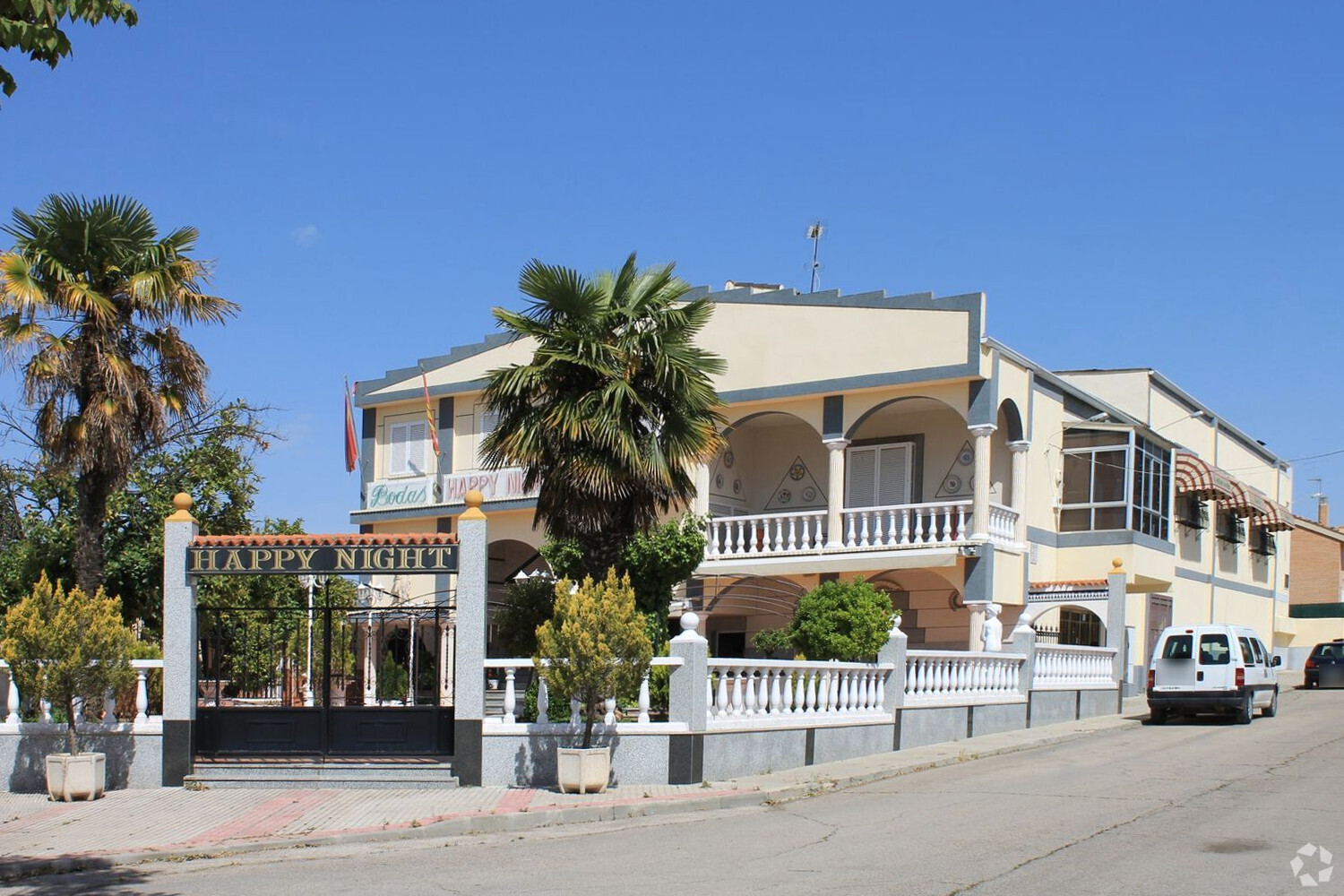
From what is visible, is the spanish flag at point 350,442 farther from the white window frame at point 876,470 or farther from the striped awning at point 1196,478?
the striped awning at point 1196,478

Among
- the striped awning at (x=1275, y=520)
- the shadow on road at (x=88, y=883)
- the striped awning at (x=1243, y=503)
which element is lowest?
the shadow on road at (x=88, y=883)

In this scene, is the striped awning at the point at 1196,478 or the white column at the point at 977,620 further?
the striped awning at the point at 1196,478

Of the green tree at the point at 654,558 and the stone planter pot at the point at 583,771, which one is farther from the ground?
the green tree at the point at 654,558

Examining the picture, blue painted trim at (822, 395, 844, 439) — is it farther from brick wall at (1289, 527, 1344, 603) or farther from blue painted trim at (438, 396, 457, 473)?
brick wall at (1289, 527, 1344, 603)

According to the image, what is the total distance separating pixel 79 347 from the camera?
19.2 m

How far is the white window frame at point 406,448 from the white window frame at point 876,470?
33.6ft

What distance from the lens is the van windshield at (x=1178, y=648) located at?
23625mm

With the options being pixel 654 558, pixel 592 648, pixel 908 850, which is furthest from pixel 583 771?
pixel 654 558

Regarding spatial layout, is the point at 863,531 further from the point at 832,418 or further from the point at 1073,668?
the point at 1073,668

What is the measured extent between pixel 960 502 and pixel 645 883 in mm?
17714

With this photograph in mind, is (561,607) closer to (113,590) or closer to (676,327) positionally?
(676,327)

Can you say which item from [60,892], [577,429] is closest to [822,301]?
[577,429]

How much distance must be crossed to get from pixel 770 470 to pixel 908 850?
2105cm

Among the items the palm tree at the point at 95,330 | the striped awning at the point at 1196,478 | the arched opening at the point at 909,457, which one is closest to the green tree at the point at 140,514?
the palm tree at the point at 95,330
